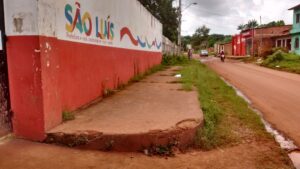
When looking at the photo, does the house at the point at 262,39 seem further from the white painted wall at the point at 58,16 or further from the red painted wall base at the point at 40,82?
the red painted wall base at the point at 40,82

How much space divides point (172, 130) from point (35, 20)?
7.58ft

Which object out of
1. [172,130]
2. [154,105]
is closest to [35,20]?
[172,130]

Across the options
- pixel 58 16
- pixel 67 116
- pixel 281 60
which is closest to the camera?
pixel 67 116

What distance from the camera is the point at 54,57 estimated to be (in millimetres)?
5230

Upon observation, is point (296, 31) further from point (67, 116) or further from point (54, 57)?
point (54, 57)

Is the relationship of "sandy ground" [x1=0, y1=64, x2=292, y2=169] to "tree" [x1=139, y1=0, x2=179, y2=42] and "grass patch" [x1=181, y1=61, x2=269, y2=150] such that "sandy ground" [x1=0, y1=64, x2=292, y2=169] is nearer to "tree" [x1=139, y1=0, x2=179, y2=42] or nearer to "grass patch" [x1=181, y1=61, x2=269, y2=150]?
"grass patch" [x1=181, y1=61, x2=269, y2=150]

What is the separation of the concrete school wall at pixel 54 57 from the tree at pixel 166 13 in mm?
29159

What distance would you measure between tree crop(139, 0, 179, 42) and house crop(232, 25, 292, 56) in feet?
41.2

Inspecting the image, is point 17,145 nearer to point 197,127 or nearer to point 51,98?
point 51,98

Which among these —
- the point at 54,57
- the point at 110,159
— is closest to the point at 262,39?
the point at 54,57

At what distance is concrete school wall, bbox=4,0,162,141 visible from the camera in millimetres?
4836

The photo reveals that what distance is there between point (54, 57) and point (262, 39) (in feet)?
166

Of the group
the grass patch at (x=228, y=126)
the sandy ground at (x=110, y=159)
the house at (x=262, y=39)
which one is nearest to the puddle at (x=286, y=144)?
the grass patch at (x=228, y=126)

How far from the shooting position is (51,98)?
5.12m
